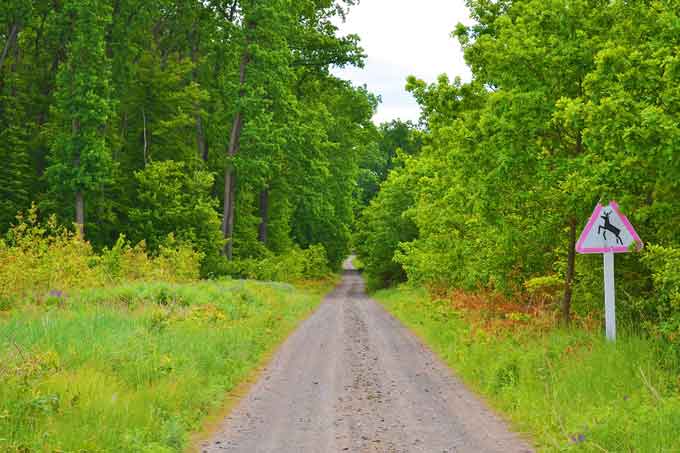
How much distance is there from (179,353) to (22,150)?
94.6 feet

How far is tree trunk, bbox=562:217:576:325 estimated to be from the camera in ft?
40.5

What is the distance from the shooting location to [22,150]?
1393 inches

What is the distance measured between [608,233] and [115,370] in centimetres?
778

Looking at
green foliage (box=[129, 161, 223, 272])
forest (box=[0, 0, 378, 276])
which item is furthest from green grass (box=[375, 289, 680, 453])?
green foliage (box=[129, 161, 223, 272])

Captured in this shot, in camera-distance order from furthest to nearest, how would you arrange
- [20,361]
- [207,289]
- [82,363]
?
[207,289] < [82,363] < [20,361]

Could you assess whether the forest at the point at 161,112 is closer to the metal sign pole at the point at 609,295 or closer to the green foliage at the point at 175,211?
the green foliage at the point at 175,211

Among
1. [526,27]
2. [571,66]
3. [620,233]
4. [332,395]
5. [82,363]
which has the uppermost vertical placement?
[526,27]

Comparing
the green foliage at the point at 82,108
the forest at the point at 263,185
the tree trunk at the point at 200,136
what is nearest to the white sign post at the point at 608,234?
the forest at the point at 263,185

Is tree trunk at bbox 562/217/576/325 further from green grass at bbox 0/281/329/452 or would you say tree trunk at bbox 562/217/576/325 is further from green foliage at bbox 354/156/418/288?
green foliage at bbox 354/156/418/288

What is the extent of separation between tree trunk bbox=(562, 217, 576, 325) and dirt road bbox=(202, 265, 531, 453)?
108 inches

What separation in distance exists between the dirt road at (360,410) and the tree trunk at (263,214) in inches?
1189

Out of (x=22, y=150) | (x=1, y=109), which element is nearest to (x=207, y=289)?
(x=22, y=150)

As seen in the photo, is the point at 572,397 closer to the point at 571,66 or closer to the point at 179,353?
the point at 571,66

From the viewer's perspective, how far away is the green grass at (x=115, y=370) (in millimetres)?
7000
